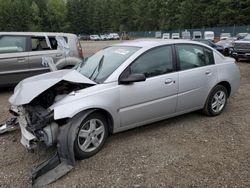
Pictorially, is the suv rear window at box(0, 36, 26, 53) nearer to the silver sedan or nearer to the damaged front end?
the silver sedan

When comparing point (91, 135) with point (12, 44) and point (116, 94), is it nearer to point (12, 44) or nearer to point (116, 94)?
point (116, 94)

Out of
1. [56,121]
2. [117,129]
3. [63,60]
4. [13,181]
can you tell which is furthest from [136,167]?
[63,60]

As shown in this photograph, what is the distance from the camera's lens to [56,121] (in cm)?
396

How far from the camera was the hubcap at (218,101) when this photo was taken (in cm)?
568

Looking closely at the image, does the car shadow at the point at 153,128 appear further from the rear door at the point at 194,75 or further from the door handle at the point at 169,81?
the door handle at the point at 169,81

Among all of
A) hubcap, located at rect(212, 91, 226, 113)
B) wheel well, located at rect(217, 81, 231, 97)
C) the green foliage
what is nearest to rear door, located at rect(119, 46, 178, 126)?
hubcap, located at rect(212, 91, 226, 113)

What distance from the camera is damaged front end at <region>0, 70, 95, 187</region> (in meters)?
3.62

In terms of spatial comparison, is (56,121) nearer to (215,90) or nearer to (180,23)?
(215,90)

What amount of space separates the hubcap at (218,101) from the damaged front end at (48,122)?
2.65m

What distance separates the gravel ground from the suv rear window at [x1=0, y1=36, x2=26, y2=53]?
11.5 feet

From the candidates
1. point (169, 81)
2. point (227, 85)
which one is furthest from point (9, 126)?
point (227, 85)

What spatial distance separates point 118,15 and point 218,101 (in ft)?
300

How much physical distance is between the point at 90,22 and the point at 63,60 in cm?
9721

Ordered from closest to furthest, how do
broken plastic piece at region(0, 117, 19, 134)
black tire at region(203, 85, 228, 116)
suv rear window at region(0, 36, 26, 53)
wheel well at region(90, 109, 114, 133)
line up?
wheel well at region(90, 109, 114, 133) < broken plastic piece at region(0, 117, 19, 134) < black tire at region(203, 85, 228, 116) < suv rear window at region(0, 36, 26, 53)
